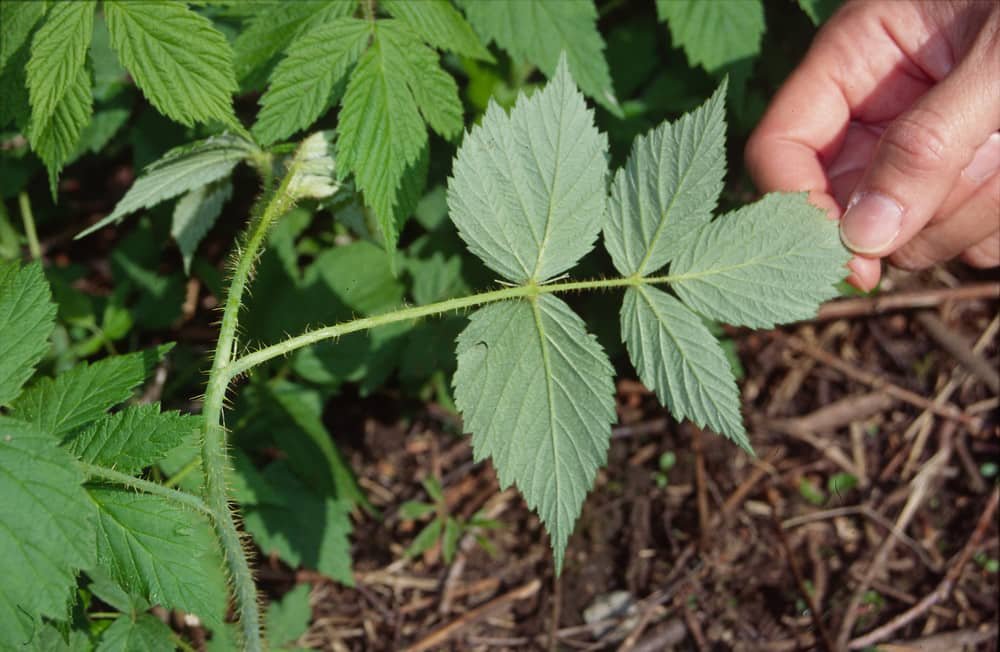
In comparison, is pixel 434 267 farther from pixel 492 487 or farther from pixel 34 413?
pixel 34 413

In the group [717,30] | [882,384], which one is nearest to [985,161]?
[717,30]

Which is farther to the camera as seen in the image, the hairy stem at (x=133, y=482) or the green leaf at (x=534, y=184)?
the green leaf at (x=534, y=184)

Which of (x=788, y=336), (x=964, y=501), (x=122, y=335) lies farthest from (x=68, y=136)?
(x=964, y=501)

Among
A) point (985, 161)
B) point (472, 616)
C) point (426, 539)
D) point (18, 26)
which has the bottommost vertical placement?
point (472, 616)

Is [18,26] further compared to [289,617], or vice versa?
[289,617]

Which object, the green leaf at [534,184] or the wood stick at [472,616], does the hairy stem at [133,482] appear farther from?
the wood stick at [472,616]

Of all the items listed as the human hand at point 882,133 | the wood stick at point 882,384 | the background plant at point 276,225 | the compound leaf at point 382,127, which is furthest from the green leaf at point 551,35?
the wood stick at point 882,384

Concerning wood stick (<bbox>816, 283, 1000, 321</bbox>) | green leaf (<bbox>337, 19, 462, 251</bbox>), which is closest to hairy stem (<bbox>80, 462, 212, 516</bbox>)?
green leaf (<bbox>337, 19, 462, 251</bbox>)

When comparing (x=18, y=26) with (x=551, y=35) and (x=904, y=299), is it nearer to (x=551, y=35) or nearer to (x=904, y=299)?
(x=551, y=35)
